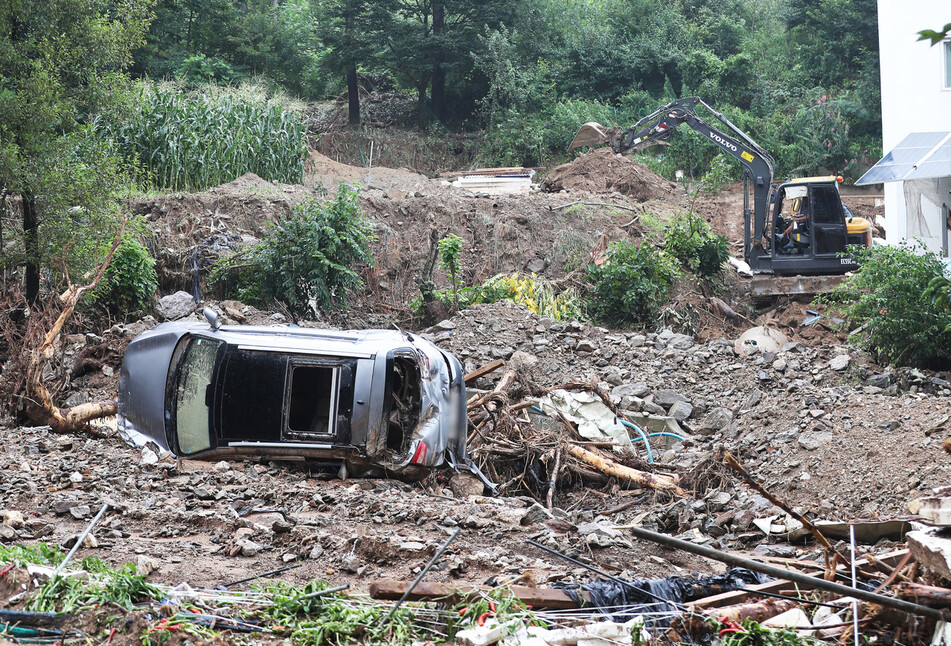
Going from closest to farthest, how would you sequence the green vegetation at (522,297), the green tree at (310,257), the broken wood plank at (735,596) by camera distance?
the broken wood plank at (735,596)
the green tree at (310,257)
the green vegetation at (522,297)

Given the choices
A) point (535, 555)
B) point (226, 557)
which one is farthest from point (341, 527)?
point (535, 555)

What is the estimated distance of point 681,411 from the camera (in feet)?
33.4

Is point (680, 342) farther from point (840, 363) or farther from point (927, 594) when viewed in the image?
point (927, 594)

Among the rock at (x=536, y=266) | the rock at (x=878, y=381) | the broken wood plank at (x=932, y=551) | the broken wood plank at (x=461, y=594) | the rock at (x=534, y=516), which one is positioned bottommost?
the rock at (x=534, y=516)

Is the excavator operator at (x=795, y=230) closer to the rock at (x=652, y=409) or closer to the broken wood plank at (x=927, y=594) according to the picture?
the rock at (x=652, y=409)

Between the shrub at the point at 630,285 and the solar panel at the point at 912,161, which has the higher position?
the solar panel at the point at 912,161

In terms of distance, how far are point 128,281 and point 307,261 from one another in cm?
277

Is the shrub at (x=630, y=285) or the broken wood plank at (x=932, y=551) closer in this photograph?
the broken wood plank at (x=932, y=551)

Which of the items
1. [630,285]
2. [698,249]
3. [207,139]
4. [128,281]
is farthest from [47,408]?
[698,249]

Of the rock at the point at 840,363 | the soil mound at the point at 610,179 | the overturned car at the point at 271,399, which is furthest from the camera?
the soil mound at the point at 610,179

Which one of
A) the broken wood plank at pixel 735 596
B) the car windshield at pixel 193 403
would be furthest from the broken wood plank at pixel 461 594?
the car windshield at pixel 193 403

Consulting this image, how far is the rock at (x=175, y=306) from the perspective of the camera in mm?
12430

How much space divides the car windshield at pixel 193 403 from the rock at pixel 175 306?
5582 millimetres

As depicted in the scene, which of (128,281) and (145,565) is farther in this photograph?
(128,281)
